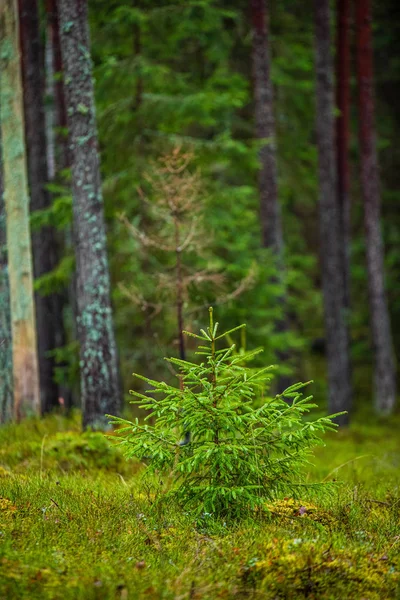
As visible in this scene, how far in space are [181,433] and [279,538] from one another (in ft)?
3.50

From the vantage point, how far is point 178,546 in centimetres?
429

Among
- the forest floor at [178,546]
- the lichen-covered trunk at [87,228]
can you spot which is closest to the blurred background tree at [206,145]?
the lichen-covered trunk at [87,228]

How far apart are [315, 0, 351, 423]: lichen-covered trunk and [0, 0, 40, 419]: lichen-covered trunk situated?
30.8 feet

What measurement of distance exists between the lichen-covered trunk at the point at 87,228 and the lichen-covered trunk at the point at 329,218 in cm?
928

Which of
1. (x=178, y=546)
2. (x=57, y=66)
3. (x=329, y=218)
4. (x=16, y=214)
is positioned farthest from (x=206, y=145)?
(x=178, y=546)

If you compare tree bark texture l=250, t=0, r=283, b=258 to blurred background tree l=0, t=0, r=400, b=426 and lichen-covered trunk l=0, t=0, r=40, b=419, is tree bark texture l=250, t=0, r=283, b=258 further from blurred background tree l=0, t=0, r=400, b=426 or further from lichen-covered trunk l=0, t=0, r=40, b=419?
lichen-covered trunk l=0, t=0, r=40, b=419

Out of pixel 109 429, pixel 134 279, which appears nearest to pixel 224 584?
pixel 109 429

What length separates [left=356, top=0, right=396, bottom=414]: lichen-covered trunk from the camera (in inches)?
743

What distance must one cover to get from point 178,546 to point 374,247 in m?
16.6

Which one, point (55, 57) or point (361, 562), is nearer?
point (361, 562)

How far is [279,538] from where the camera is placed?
172 inches

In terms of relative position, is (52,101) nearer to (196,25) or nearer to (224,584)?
(196,25)

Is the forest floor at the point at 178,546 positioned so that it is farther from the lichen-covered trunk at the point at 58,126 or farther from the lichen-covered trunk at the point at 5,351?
the lichen-covered trunk at the point at 58,126

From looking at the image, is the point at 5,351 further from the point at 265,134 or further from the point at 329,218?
the point at 329,218
